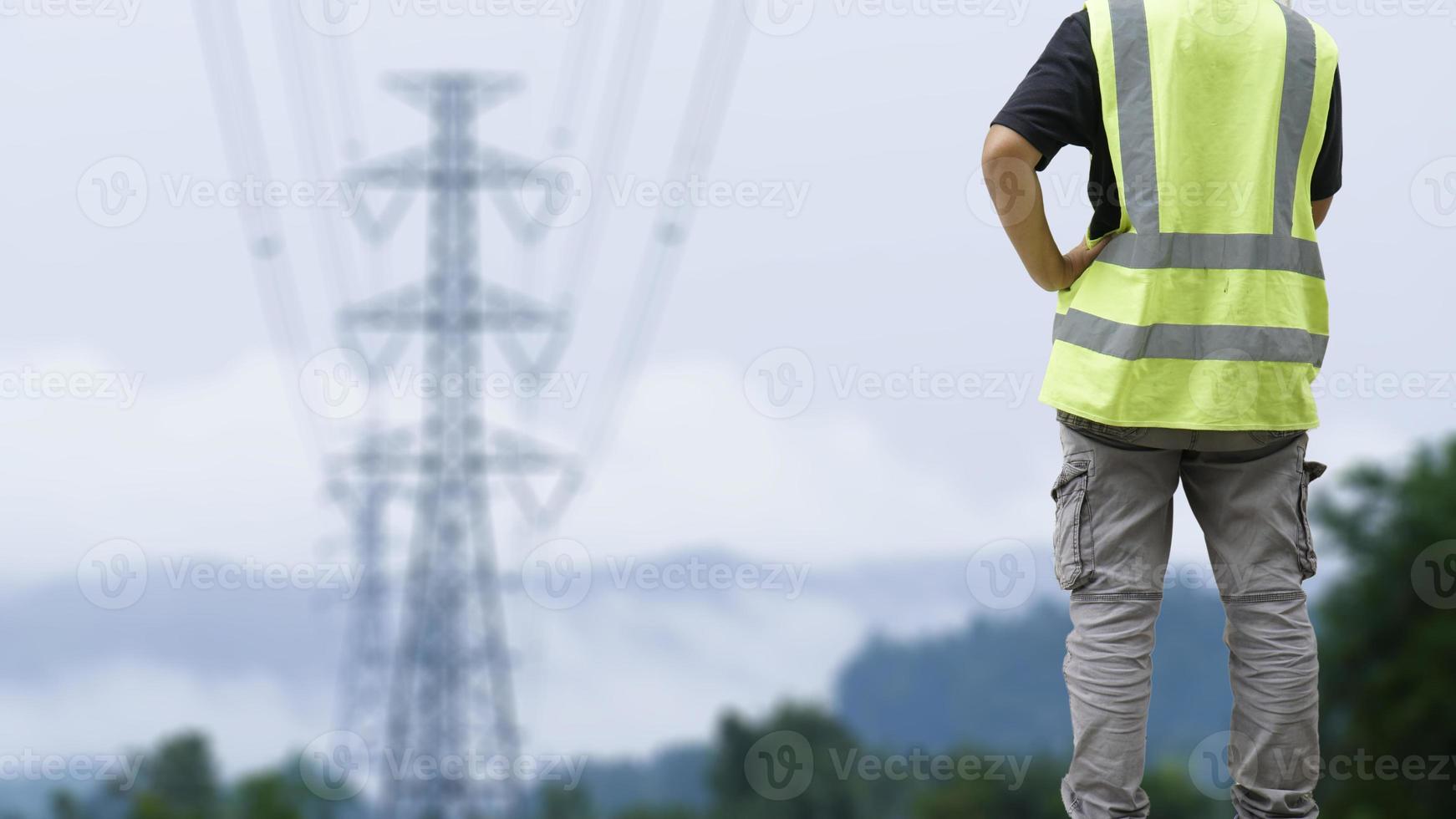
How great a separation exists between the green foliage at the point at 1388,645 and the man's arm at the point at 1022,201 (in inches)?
815

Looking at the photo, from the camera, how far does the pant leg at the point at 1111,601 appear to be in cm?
273

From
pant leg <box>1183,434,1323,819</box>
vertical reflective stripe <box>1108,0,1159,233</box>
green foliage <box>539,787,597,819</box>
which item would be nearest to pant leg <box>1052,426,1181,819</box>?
pant leg <box>1183,434,1323,819</box>

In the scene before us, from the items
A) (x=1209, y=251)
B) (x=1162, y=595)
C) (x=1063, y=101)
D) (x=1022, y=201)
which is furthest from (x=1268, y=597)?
(x=1063, y=101)

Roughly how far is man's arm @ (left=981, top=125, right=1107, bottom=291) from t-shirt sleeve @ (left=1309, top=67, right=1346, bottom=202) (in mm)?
486

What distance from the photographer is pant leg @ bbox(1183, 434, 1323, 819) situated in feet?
9.09

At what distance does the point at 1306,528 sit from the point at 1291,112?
761 mm

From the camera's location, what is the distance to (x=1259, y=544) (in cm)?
280

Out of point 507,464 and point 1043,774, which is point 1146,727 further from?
point 1043,774

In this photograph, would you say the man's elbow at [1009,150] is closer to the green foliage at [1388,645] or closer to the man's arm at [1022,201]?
the man's arm at [1022,201]

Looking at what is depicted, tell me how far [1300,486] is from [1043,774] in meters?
39.2

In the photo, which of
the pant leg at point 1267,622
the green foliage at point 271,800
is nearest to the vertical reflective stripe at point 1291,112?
the pant leg at point 1267,622

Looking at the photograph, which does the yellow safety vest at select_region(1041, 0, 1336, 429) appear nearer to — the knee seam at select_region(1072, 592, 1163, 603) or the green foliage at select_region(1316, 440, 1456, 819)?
the knee seam at select_region(1072, 592, 1163, 603)

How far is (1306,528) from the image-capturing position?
9.39ft

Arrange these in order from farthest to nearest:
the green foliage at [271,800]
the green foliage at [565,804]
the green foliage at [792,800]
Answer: the green foliage at [792,800] < the green foliage at [271,800] < the green foliage at [565,804]
